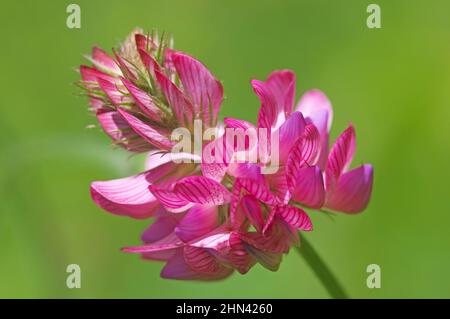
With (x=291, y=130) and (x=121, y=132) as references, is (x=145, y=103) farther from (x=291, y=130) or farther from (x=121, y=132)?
(x=291, y=130)

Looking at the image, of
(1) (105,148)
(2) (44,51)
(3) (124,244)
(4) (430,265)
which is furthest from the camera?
(2) (44,51)

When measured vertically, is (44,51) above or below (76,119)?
above

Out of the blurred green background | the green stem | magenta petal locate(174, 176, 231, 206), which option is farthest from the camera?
the blurred green background

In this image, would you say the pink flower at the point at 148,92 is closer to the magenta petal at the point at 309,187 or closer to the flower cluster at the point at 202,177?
the flower cluster at the point at 202,177

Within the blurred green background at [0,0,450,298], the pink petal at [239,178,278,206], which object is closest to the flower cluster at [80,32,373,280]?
the pink petal at [239,178,278,206]

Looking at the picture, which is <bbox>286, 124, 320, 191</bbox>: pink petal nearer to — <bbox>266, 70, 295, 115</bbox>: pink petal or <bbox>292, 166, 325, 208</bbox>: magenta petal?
<bbox>292, 166, 325, 208</bbox>: magenta petal

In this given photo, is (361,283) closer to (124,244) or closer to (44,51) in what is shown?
(124,244)

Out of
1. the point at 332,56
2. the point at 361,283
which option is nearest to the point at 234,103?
the point at 332,56
